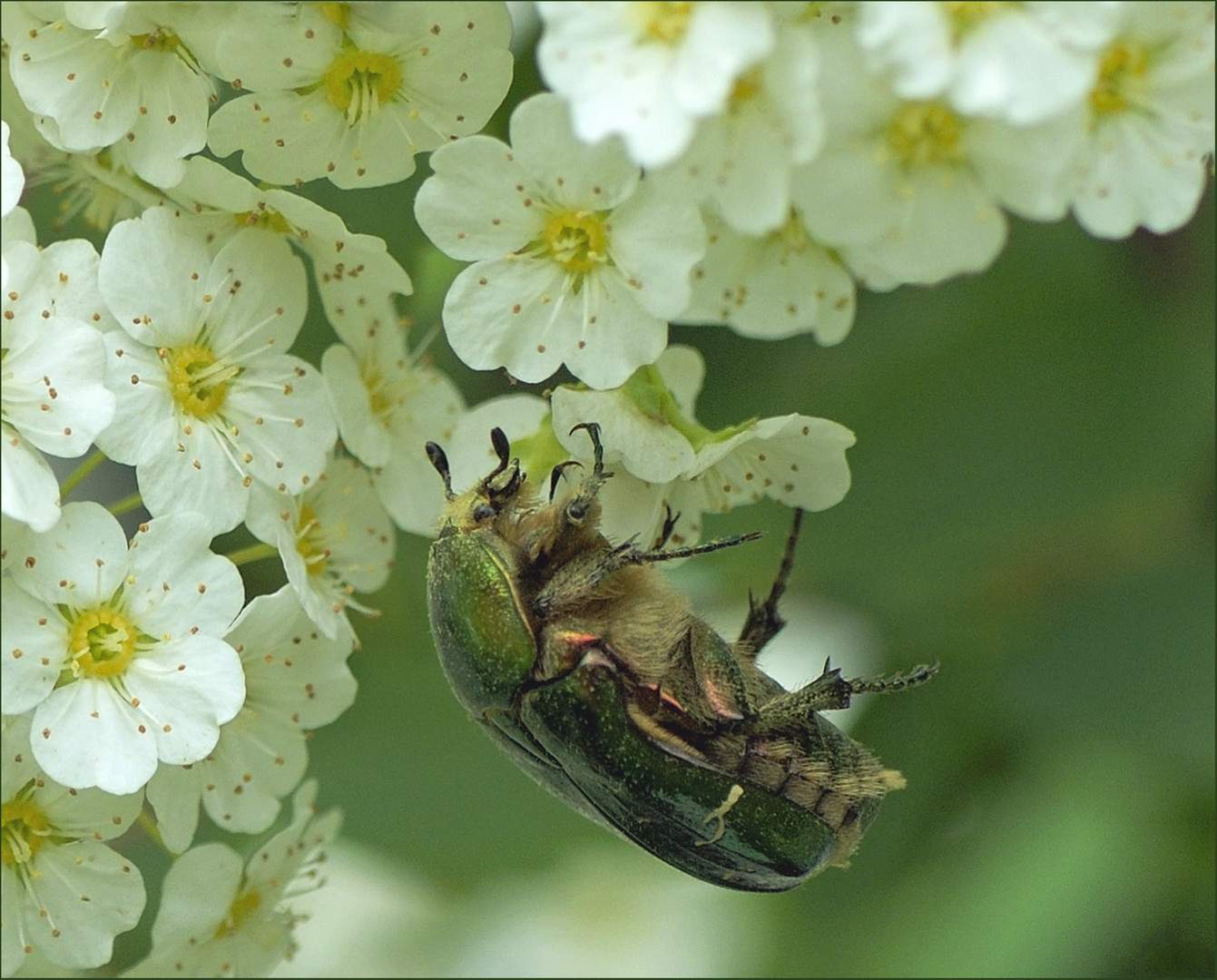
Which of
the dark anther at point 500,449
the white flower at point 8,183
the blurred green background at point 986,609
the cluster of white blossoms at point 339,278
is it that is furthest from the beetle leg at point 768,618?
the white flower at point 8,183

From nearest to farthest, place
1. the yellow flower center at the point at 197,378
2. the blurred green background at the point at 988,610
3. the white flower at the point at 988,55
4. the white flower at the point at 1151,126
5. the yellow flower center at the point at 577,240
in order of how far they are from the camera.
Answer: the white flower at the point at 988,55 → the white flower at the point at 1151,126 → the yellow flower center at the point at 577,240 → the yellow flower center at the point at 197,378 → the blurred green background at the point at 988,610

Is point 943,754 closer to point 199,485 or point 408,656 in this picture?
point 408,656

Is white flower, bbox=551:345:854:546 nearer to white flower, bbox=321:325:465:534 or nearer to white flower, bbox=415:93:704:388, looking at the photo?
white flower, bbox=415:93:704:388

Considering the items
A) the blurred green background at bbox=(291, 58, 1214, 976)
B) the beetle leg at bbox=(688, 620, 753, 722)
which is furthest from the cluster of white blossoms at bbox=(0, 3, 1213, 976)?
the blurred green background at bbox=(291, 58, 1214, 976)

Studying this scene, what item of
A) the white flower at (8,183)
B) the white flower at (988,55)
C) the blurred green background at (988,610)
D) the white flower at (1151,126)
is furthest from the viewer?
the blurred green background at (988,610)

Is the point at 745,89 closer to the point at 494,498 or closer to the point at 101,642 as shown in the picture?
the point at 494,498

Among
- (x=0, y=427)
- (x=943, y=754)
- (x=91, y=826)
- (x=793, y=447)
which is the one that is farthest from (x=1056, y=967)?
(x=0, y=427)

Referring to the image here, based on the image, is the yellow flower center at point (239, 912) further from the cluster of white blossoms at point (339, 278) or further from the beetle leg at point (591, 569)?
the beetle leg at point (591, 569)

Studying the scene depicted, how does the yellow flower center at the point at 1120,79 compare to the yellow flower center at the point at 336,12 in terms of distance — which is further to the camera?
the yellow flower center at the point at 336,12
